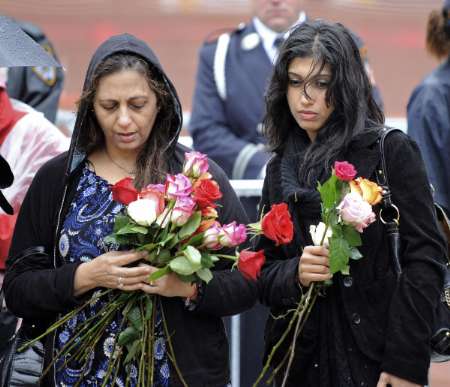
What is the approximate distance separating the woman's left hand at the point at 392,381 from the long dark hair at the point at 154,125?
969 mm

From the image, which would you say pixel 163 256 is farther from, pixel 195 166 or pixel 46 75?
pixel 46 75

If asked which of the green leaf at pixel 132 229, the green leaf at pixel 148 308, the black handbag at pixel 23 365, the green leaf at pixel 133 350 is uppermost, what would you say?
the green leaf at pixel 132 229

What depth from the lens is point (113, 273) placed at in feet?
11.9

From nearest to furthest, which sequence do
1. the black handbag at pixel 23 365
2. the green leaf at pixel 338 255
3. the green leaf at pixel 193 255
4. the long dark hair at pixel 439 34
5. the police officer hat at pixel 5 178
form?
the green leaf at pixel 193 255, the green leaf at pixel 338 255, the black handbag at pixel 23 365, the police officer hat at pixel 5 178, the long dark hair at pixel 439 34

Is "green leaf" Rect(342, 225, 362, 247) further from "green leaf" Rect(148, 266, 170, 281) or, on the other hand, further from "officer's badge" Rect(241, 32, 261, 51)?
"officer's badge" Rect(241, 32, 261, 51)

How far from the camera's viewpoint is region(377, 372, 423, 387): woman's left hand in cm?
367

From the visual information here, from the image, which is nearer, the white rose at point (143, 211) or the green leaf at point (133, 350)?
the white rose at point (143, 211)

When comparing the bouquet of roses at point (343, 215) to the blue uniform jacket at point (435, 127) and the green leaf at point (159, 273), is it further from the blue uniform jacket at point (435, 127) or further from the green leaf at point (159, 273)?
the blue uniform jacket at point (435, 127)

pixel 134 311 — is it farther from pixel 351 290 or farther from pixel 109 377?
pixel 351 290

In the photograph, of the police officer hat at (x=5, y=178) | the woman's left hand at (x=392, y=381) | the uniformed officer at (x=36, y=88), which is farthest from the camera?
the uniformed officer at (x=36, y=88)

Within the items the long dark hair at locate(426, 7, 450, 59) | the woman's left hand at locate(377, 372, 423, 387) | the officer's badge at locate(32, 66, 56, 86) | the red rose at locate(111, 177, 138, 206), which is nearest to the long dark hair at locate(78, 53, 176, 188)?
the red rose at locate(111, 177, 138, 206)

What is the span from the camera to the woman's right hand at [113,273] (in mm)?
3604

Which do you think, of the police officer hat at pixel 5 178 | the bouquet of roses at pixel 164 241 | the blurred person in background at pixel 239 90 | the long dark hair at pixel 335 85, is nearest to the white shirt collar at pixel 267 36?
the blurred person in background at pixel 239 90

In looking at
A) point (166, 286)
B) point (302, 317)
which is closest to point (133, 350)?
point (166, 286)
